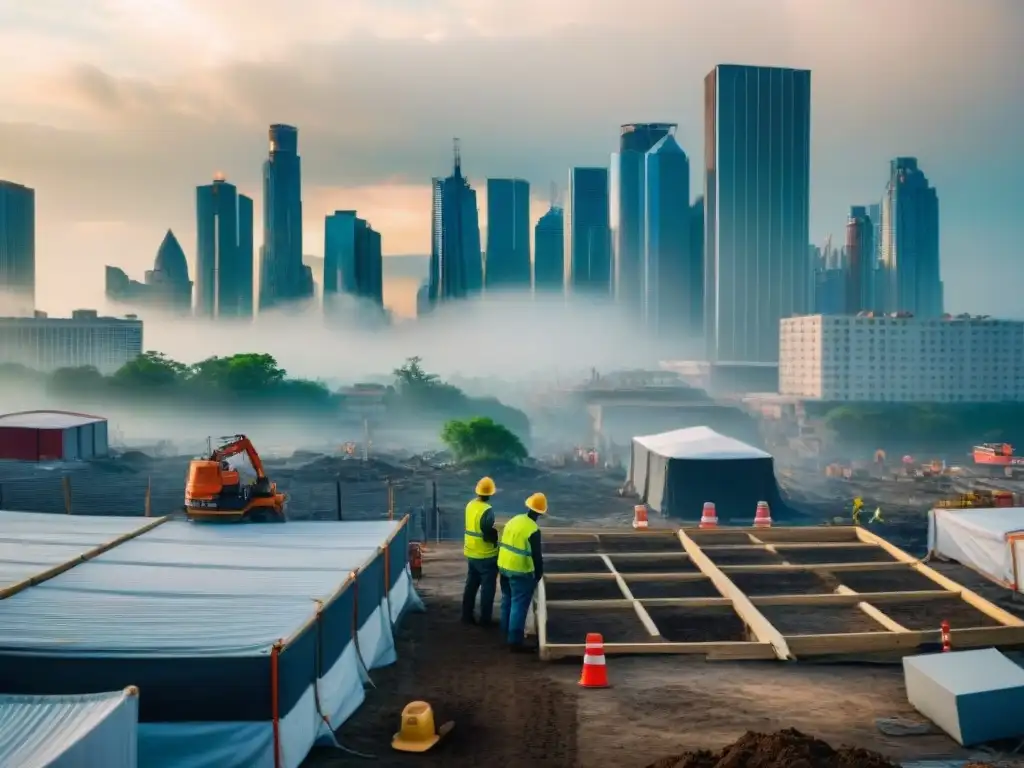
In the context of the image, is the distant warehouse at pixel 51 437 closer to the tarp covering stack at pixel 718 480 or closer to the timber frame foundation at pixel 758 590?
the tarp covering stack at pixel 718 480

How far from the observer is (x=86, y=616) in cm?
842

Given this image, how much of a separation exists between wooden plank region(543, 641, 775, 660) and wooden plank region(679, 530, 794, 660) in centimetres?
16

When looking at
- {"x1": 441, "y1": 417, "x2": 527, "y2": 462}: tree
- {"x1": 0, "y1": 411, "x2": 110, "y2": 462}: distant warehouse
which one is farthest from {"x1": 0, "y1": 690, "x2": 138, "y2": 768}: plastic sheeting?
{"x1": 441, "y1": 417, "x2": 527, "y2": 462}: tree

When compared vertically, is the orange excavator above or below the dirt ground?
above

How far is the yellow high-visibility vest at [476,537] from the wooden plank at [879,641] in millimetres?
3648

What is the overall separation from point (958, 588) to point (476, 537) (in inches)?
247

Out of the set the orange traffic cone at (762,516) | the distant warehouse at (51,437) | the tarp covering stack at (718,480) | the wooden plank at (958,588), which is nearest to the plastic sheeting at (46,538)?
the wooden plank at (958,588)

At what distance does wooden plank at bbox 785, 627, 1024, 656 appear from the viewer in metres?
10.7

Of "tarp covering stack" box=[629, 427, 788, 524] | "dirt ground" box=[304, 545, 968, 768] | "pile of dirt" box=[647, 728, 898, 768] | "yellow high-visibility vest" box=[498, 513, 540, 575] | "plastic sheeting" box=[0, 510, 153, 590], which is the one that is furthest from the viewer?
"tarp covering stack" box=[629, 427, 788, 524]

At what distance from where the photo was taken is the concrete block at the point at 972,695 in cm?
844

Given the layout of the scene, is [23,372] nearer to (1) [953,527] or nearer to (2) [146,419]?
(2) [146,419]

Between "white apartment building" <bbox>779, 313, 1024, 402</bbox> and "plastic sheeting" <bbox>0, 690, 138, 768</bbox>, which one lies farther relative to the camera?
"white apartment building" <bbox>779, 313, 1024, 402</bbox>

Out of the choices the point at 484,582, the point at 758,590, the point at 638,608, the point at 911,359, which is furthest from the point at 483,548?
the point at 911,359

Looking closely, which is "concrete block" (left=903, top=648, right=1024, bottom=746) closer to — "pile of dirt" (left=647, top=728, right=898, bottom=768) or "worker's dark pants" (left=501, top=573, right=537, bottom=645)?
"pile of dirt" (left=647, top=728, right=898, bottom=768)
